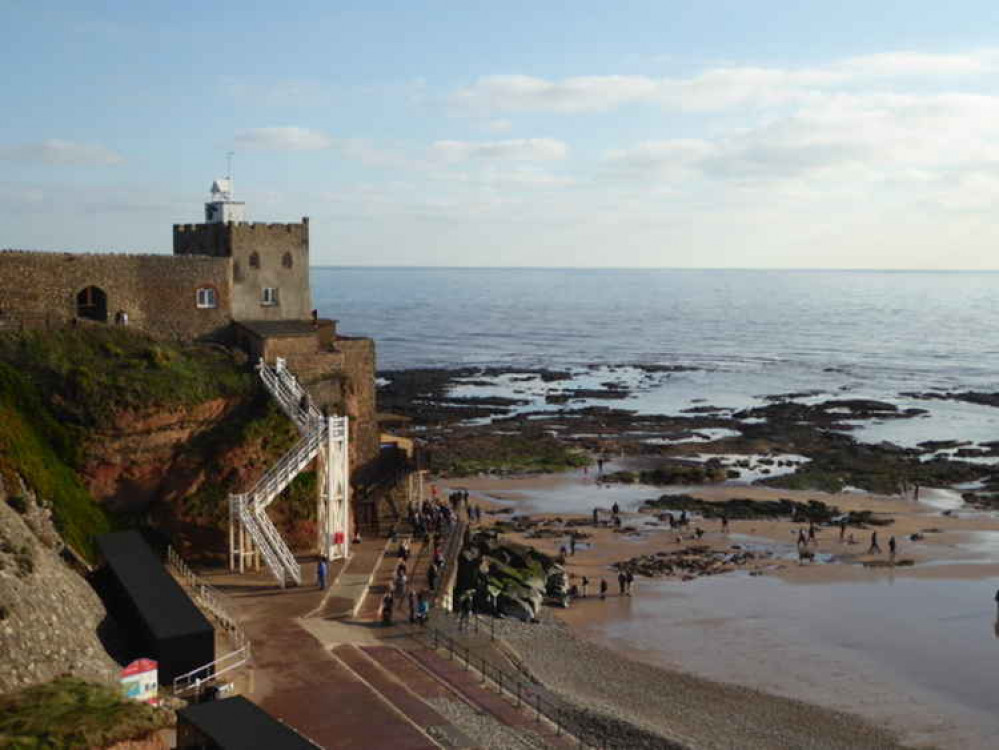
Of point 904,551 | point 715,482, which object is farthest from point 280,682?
point 715,482

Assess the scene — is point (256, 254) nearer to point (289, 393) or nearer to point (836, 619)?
point (289, 393)

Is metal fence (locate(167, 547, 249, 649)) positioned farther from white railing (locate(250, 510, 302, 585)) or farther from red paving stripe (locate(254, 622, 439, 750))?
white railing (locate(250, 510, 302, 585))

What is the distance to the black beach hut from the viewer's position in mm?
20000

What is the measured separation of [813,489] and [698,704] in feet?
99.6

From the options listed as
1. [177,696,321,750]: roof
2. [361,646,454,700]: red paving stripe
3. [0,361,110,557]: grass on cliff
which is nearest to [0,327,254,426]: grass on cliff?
[0,361,110,557]: grass on cliff

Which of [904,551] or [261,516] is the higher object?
[261,516]

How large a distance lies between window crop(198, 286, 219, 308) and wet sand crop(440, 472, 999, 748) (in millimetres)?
16213

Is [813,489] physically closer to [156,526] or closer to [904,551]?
[904,551]

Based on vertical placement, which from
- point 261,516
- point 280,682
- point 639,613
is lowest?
point 639,613

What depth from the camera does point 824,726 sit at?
25172 mm

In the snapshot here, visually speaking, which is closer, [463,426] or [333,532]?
[333,532]

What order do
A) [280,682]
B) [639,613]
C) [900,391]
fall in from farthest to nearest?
[900,391], [639,613], [280,682]

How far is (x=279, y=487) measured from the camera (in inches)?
1169

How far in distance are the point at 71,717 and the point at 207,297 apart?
22.6 meters
